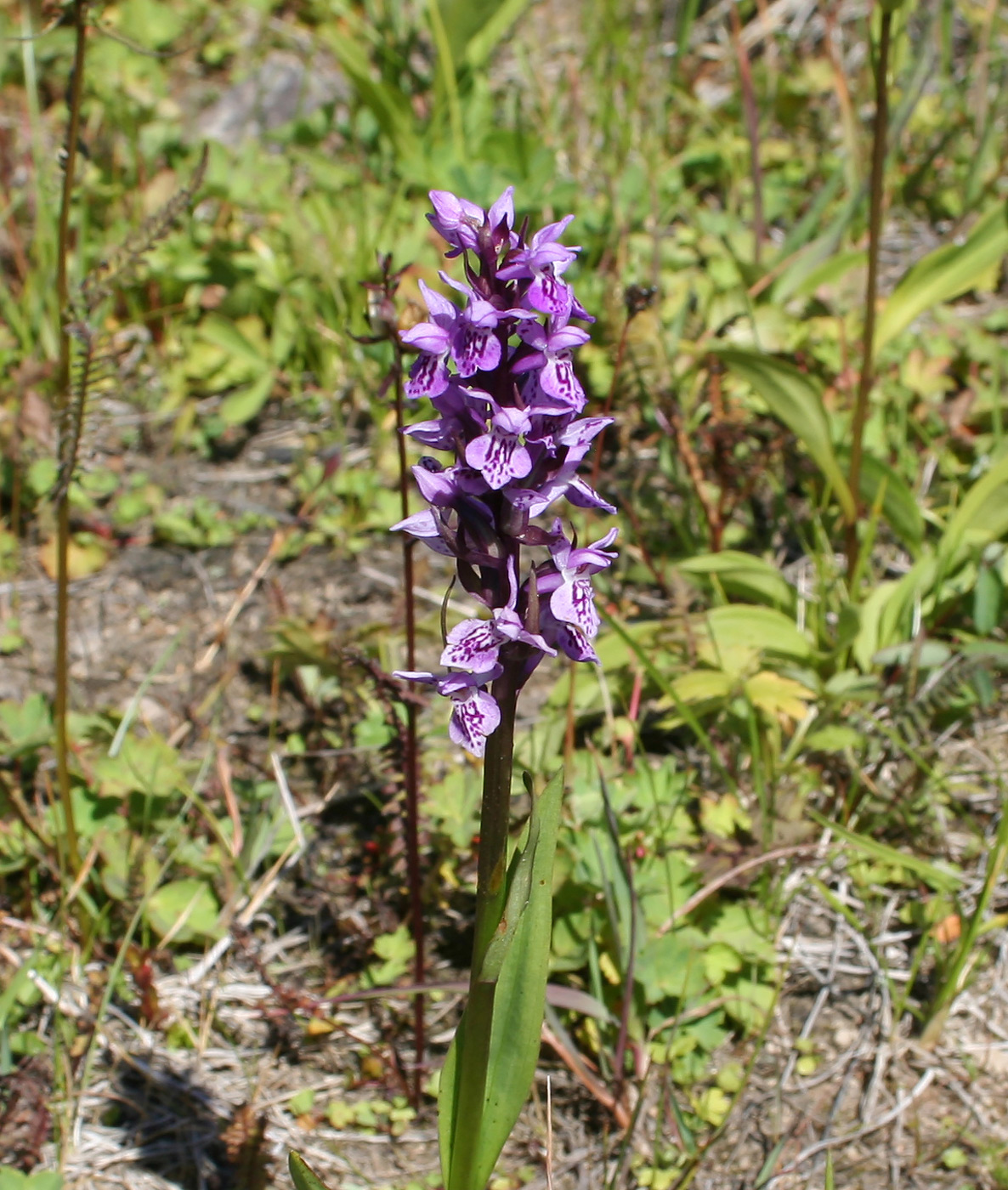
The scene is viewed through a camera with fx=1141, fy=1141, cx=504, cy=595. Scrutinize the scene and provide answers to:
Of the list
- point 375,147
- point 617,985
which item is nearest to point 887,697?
point 617,985

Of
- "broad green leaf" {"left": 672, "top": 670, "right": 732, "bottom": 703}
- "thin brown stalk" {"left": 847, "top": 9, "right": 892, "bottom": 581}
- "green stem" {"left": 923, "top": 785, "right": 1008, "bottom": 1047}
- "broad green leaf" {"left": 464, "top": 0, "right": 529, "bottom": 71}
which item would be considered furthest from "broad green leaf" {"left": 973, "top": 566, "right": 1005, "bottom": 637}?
"broad green leaf" {"left": 464, "top": 0, "right": 529, "bottom": 71}

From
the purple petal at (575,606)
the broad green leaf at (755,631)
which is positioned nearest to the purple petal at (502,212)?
the purple petal at (575,606)

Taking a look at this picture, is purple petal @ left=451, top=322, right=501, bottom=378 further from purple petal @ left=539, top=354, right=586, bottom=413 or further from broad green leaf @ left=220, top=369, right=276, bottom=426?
broad green leaf @ left=220, top=369, right=276, bottom=426

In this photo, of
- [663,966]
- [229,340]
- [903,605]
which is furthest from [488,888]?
[229,340]

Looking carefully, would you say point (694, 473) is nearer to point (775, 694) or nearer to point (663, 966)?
point (775, 694)

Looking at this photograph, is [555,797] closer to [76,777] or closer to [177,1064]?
[177,1064]

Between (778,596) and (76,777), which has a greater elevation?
(778,596)
